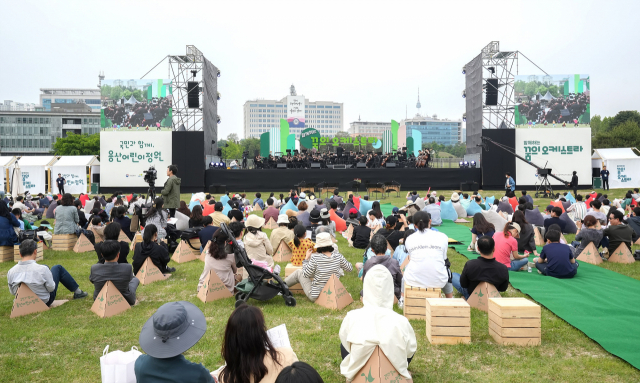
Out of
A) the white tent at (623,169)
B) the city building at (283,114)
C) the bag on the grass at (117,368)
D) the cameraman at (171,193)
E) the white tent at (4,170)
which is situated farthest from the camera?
the city building at (283,114)

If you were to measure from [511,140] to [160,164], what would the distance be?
18.9 meters

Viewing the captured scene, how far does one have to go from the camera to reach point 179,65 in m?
23.5

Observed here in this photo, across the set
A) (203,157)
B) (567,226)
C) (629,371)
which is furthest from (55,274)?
(203,157)

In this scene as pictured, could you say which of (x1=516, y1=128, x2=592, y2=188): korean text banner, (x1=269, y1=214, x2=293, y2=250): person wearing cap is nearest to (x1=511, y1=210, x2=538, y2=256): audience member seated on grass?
(x1=269, y1=214, x2=293, y2=250): person wearing cap

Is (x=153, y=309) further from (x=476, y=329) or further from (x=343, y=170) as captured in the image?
(x=343, y=170)

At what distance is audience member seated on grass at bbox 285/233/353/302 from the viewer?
201 inches

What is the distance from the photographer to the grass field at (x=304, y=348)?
345cm

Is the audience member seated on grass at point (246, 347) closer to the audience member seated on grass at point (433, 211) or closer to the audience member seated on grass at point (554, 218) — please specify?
the audience member seated on grass at point (554, 218)

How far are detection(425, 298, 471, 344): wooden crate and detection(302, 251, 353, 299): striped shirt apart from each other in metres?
1.43

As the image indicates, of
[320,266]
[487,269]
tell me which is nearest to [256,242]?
[320,266]

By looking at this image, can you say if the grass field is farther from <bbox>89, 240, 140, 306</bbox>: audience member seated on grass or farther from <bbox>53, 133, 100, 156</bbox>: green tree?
<bbox>53, 133, 100, 156</bbox>: green tree

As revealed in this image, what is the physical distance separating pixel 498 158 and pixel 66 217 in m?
20.8

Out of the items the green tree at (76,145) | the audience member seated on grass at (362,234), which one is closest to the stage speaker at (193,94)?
the audience member seated on grass at (362,234)

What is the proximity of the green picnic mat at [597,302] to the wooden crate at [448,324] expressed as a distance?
119 centimetres
